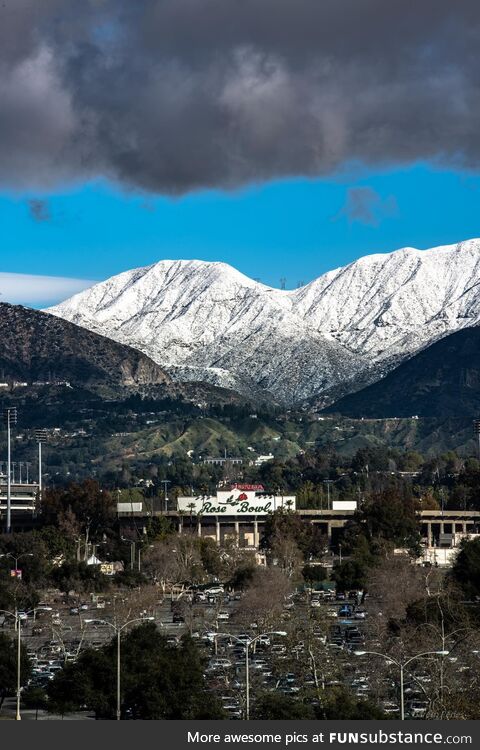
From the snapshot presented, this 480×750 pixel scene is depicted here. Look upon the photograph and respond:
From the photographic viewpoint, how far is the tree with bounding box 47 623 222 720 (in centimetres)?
14300

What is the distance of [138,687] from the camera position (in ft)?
478

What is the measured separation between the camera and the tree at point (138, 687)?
14300cm

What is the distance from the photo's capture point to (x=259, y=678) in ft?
536

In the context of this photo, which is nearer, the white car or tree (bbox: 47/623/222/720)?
tree (bbox: 47/623/222/720)

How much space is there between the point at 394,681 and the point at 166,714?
19618 millimetres

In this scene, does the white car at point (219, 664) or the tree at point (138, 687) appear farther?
the white car at point (219, 664)

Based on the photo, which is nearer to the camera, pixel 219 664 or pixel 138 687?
pixel 138 687

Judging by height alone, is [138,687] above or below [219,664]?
below

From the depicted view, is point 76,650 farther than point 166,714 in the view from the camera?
Yes
